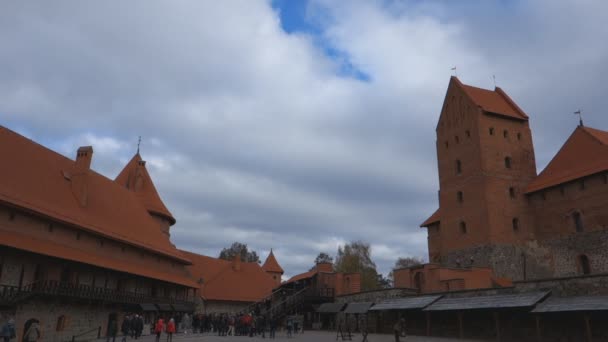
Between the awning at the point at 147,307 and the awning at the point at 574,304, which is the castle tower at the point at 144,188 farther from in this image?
the awning at the point at 574,304

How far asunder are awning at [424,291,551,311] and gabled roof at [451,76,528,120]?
18100mm

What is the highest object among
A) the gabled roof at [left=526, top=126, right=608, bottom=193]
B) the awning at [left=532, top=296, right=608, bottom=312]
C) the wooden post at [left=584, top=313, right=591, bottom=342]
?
the gabled roof at [left=526, top=126, right=608, bottom=193]

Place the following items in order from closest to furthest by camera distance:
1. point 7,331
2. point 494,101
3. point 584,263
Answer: point 7,331 < point 584,263 < point 494,101

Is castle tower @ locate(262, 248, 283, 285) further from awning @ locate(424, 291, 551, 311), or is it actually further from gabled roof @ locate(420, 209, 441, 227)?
awning @ locate(424, 291, 551, 311)

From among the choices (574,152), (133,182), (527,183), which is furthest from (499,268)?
(133,182)

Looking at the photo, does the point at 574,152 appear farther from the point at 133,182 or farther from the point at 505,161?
the point at 133,182

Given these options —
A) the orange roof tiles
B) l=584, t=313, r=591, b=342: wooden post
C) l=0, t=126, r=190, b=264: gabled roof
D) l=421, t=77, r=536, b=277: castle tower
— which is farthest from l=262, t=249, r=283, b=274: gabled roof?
l=584, t=313, r=591, b=342: wooden post

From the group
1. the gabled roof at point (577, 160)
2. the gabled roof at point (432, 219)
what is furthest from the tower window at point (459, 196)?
the gabled roof at point (577, 160)

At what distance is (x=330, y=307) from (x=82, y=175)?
16.7m

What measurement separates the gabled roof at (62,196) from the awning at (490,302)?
58.0 ft

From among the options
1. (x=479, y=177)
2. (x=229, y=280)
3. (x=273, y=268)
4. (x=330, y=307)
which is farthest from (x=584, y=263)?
(x=273, y=268)

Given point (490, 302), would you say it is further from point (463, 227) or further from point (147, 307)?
point (147, 307)

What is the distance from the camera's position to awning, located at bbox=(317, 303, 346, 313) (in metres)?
28.3

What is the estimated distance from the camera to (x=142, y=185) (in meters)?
40.4
